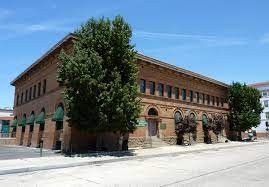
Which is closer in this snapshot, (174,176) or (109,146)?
(174,176)

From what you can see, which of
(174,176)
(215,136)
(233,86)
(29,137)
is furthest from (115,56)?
(233,86)

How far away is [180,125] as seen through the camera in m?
31.4

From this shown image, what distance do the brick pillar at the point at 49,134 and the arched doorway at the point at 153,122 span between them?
29.9 feet

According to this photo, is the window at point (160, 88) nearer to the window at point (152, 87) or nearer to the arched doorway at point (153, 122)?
the window at point (152, 87)

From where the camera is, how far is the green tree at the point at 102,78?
19.8m

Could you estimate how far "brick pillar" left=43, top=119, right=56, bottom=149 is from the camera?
2635cm

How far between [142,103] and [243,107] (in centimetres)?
2018

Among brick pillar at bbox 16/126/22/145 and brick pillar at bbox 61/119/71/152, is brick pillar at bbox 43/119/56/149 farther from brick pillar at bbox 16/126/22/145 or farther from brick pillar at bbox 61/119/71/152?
brick pillar at bbox 16/126/22/145

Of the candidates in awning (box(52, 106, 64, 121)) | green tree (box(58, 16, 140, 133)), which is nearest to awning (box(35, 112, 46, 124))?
awning (box(52, 106, 64, 121))

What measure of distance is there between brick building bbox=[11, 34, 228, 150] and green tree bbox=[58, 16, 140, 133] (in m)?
3.65

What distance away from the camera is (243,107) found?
139ft

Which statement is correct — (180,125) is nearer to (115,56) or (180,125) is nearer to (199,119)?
(199,119)

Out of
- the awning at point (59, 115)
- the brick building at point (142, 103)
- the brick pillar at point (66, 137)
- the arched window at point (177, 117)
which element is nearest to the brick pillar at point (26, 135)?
the brick building at point (142, 103)

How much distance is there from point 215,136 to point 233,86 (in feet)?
29.2
